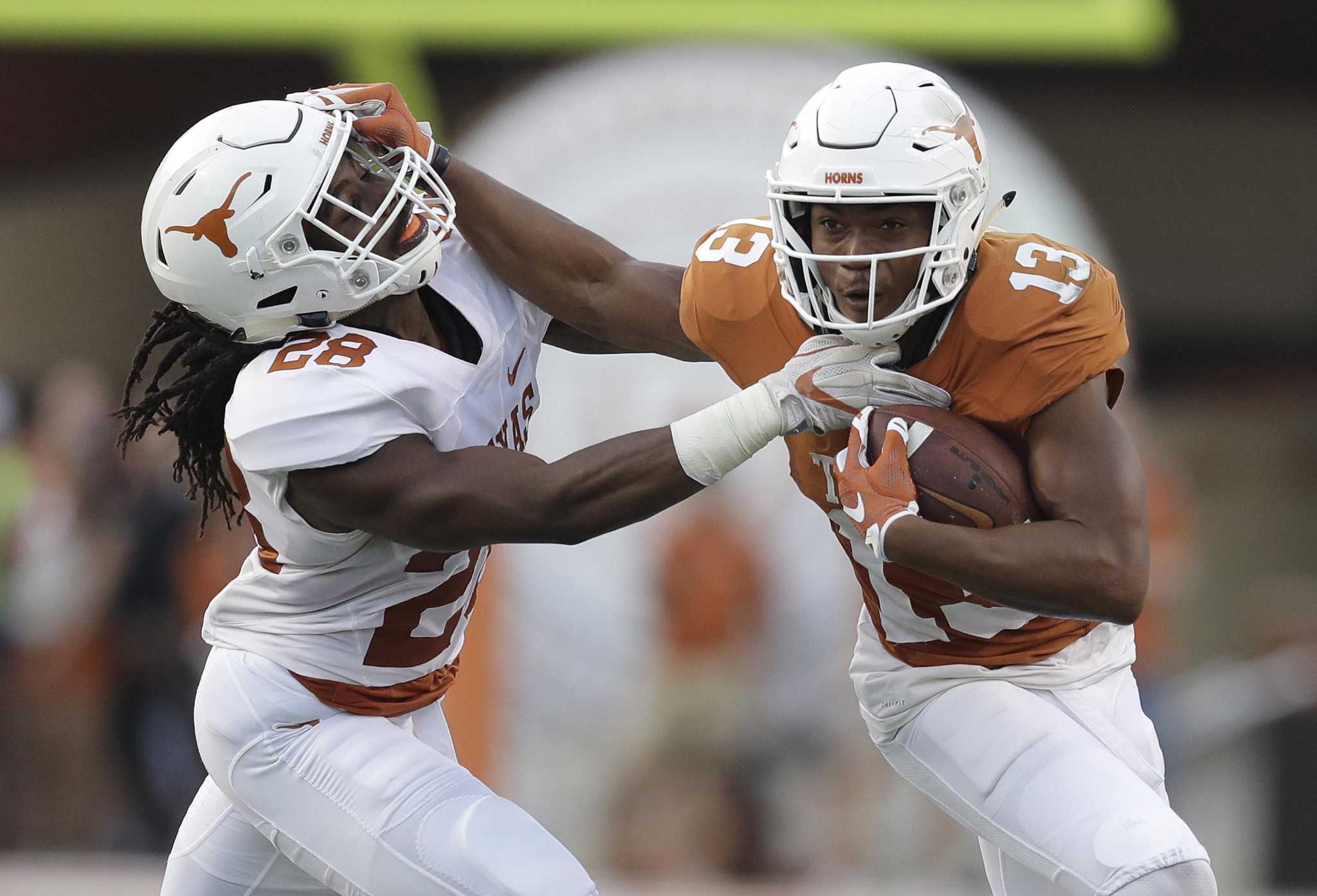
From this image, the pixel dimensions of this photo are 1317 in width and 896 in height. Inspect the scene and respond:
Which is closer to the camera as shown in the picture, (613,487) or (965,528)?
(965,528)

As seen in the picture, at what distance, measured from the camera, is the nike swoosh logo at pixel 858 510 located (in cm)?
232

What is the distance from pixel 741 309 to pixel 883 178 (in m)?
0.37

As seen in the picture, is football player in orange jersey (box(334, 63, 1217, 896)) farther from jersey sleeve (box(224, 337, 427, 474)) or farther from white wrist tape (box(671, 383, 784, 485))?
jersey sleeve (box(224, 337, 427, 474))

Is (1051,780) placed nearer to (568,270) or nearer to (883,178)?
(883,178)

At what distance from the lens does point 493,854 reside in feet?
7.78

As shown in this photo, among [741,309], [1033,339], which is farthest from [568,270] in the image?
[1033,339]

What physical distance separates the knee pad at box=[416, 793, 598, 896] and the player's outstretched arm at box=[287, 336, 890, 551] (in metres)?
0.40

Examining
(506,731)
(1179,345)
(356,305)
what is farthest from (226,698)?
(1179,345)

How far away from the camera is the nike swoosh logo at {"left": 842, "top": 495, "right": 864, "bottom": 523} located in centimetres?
232

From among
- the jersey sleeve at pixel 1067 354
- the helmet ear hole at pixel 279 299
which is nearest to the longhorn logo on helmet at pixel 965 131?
the jersey sleeve at pixel 1067 354

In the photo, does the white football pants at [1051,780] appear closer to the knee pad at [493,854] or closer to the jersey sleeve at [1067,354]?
the jersey sleeve at [1067,354]

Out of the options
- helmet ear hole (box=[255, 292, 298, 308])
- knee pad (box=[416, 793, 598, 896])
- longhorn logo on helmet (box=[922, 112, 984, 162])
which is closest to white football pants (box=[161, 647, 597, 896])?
knee pad (box=[416, 793, 598, 896])

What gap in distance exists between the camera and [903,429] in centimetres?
233

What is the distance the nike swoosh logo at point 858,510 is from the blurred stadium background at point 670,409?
3467 mm
